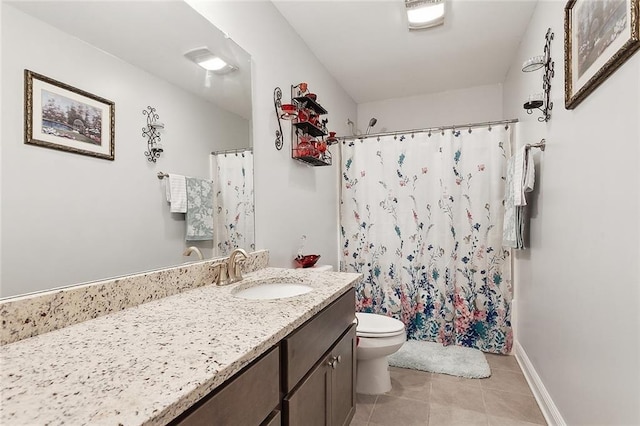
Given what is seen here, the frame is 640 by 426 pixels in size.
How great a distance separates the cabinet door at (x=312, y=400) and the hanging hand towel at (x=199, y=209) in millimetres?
747

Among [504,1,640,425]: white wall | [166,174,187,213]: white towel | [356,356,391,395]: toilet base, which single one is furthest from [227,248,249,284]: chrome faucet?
[504,1,640,425]: white wall

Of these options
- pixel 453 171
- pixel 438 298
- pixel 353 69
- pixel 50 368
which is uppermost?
pixel 353 69

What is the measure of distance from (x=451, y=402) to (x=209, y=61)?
227 centimetres

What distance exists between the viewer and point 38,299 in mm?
850

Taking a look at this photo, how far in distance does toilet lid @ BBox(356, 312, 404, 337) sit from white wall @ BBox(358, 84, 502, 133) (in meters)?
2.23

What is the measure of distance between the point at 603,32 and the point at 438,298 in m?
2.09

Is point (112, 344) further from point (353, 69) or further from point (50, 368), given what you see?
point (353, 69)

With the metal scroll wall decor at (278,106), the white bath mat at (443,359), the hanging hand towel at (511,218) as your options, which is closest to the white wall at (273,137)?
the metal scroll wall decor at (278,106)

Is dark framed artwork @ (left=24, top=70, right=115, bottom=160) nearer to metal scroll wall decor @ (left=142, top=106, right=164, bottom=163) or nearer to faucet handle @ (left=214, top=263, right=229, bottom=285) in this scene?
metal scroll wall decor @ (left=142, top=106, right=164, bottom=163)

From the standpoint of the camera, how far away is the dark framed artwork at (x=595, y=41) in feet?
3.15

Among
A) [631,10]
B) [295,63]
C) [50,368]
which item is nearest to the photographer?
[50,368]

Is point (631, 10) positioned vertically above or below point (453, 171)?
above

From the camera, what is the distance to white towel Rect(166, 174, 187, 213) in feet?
4.15

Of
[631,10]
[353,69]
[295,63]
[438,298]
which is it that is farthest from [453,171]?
[631,10]
